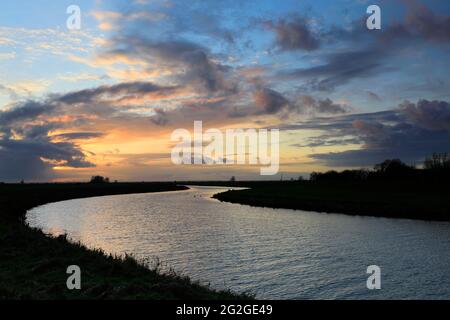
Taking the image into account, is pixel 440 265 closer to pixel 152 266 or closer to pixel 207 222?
pixel 152 266

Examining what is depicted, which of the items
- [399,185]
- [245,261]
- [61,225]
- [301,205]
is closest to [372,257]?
[245,261]

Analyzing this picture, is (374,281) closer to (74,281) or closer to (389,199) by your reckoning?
(74,281)

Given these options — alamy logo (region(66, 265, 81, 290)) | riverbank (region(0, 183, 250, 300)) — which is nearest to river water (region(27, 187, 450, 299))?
riverbank (region(0, 183, 250, 300))

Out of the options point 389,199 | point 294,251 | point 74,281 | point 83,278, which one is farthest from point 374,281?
point 389,199

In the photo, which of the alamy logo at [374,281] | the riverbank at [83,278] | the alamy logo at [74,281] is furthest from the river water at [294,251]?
the alamy logo at [74,281]

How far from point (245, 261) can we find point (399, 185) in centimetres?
9530

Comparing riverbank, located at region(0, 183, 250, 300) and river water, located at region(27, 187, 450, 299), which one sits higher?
riverbank, located at region(0, 183, 250, 300)

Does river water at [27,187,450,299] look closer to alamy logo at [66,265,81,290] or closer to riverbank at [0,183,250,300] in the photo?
riverbank at [0,183,250,300]

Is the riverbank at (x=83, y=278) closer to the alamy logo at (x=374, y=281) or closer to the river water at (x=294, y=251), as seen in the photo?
the river water at (x=294, y=251)

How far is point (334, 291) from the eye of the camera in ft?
68.6

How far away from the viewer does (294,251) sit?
31.9 meters

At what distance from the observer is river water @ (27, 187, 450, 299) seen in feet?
71.6

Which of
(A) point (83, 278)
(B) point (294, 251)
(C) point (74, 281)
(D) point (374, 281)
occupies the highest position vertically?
(C) point (74, 281)
